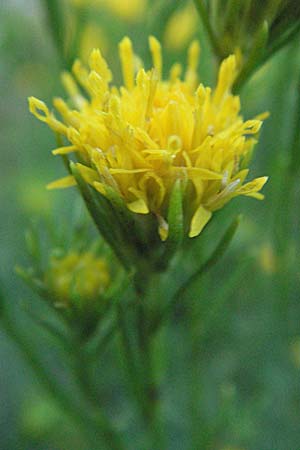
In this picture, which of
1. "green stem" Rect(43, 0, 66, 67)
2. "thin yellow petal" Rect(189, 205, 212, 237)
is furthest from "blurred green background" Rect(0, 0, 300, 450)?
"thin yellow petal" Rect(189, 205, 212, 237)

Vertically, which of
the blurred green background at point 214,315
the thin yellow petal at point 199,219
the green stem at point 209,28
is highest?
the green stem at point 209,28

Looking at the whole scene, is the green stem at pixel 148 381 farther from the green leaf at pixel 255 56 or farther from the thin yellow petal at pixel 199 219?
the green leaf at pixel 255 56

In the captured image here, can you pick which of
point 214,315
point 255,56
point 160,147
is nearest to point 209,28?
point 255,56

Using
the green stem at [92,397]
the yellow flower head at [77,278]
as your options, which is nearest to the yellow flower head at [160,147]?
the yellow flower head at [77,278]

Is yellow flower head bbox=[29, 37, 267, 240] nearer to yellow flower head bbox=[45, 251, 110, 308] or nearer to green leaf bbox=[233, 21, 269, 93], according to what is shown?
green leaf bbox=[233, 21, 269, 93]

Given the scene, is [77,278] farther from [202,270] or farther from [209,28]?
[209,28]
